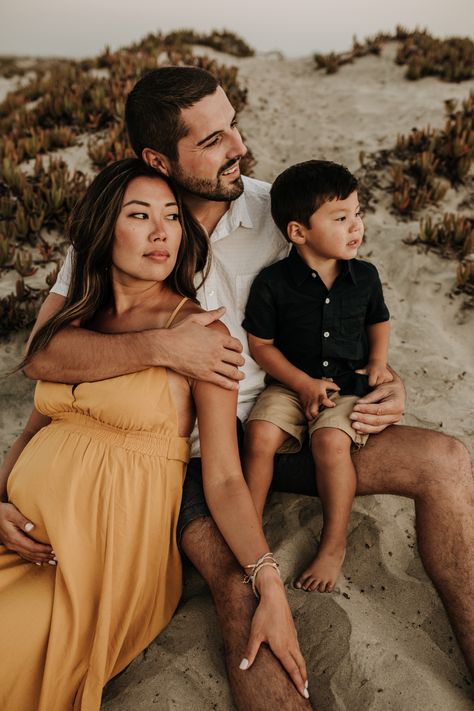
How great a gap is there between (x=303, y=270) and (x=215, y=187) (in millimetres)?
705

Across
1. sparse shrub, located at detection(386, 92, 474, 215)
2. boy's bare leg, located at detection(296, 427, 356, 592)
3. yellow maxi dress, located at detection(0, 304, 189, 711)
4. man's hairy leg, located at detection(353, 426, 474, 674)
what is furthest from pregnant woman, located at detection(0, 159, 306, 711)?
sparse shrub, located at detection(386, 92, 474, 215)

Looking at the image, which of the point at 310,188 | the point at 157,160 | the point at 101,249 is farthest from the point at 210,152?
the point at 101,249

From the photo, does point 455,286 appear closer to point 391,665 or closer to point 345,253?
point 345,253

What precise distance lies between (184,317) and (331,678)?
1.73 metres

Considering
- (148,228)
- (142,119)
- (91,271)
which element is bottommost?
(91,271)

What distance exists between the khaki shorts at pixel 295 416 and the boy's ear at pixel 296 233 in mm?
823

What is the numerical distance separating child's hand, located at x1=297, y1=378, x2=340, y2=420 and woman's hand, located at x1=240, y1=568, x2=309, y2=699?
98 centimetres

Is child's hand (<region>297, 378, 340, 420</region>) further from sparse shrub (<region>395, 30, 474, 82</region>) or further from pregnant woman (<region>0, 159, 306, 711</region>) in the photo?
sparse shrub (<region>395, 30, 474, 82</region>)

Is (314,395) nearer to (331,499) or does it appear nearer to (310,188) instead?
(331,499)

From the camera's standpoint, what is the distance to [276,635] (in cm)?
213

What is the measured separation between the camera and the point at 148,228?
274 cm

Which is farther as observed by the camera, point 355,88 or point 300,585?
point 355,88

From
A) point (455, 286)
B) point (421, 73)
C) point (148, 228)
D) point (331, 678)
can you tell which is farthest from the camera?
point (421, 73)

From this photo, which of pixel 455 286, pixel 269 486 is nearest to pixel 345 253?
pixel 269 486
